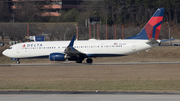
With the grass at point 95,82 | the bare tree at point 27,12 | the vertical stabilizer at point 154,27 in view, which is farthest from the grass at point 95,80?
the bare tree at point 27,12

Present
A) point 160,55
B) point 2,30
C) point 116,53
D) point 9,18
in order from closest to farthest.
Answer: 1. point 116,53
2. point 160,55
3. point 2,30
4. point 9,18

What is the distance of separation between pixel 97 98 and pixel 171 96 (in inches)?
156

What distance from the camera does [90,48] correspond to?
36906 mm

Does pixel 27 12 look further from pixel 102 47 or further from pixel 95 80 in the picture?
pixel 95 80

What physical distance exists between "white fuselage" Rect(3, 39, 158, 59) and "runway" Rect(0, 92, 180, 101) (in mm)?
20099

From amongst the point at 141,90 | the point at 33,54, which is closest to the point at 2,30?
the point at 33,54

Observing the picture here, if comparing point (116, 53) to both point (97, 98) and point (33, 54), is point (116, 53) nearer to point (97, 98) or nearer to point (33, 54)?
point (33, 54)

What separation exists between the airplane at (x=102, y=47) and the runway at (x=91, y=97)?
62.4ft

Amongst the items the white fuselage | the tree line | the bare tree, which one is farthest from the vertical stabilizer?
the bare tree

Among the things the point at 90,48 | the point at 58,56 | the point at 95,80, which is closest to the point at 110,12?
the point at 90,48

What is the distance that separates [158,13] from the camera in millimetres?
36312

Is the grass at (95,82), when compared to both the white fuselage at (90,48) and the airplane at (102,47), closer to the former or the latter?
the airplane at (102,47)

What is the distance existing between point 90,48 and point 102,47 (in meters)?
1.64

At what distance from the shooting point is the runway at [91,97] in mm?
14750
